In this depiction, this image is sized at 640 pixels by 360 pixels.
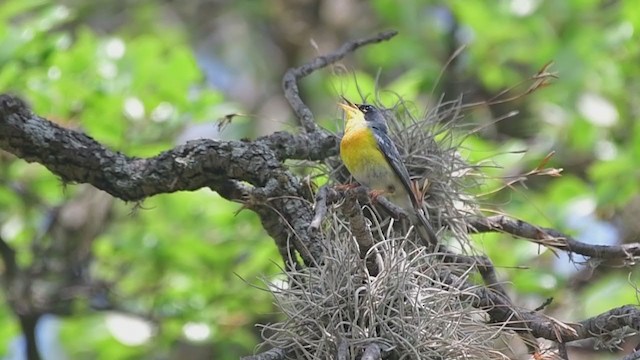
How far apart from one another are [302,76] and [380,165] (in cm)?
50

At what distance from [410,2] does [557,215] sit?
7.64 ft

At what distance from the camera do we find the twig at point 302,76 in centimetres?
391

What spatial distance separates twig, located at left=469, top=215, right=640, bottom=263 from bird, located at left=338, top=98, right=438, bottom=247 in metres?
0.31

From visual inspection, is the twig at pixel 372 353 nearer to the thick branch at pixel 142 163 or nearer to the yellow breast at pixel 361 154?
the thick branch at pixel 142 163

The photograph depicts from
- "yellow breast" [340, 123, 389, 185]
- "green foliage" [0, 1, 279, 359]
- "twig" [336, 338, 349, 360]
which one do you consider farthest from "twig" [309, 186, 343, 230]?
"green foliage" [0, 1, 279, 359]

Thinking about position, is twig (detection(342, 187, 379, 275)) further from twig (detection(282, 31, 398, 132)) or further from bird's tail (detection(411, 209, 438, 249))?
twig (detection(282, 31, 398, 132))

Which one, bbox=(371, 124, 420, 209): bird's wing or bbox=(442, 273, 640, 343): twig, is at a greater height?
bbox=(371, 124, 420, 209): bird's wing

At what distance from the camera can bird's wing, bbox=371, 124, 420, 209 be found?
3.85 metres

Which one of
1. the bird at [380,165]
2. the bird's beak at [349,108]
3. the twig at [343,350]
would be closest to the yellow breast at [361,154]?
the bird at [380,165]

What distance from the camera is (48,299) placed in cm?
604

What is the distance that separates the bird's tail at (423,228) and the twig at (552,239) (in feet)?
0.94

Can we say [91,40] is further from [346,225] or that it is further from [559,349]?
[559,349]

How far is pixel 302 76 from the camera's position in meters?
4.14

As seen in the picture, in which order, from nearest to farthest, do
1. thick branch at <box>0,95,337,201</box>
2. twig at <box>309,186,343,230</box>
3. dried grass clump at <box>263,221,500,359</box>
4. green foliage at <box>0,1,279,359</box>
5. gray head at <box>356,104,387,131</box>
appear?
twig at <box>309,186,343,230</box>
dried grass clump at <box>263,221,500,359</box>
thick branch at <box>0,95,337,201</box>
gray head at <box>356,104,387,131</box>
green foliage at <box>0,1,279,359</box>
